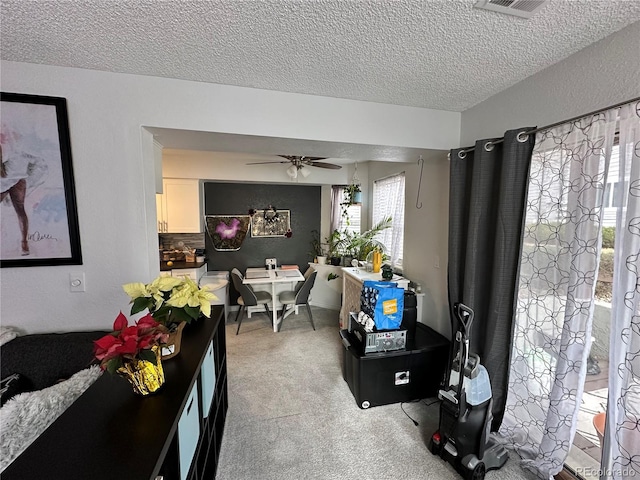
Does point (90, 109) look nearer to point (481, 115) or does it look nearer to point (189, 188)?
point (189, 188)

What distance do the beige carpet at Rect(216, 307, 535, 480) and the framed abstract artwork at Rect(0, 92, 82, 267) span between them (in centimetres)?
168

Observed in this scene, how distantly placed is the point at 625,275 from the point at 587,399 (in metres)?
0.78

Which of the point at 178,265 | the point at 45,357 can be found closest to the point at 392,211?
the point at 178,265

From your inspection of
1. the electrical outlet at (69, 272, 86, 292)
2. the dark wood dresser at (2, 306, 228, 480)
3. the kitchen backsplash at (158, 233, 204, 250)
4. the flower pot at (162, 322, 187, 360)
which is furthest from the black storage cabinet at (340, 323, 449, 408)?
the kitchen backsplash at (158, 233, 204, 250)

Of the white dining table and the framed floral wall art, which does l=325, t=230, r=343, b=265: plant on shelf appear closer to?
the white dining table

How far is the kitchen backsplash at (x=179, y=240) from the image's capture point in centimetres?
400

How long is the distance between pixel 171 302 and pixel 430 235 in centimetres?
228

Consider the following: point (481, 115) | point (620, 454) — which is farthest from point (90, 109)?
point (620, 454)

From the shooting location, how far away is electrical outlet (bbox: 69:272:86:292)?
5.35 feet

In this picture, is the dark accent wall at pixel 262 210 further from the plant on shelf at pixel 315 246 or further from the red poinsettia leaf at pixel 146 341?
the red poinsettia leaf at pixel 146 341

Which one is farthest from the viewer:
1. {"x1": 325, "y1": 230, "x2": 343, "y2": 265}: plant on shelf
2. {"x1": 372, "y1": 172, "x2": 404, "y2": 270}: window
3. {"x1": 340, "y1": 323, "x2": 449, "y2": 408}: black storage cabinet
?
{"x1": 325, "y1": 230, "x2": 343, "y2": 265}: plant on shelf

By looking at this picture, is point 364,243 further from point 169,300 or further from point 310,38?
point 169,300

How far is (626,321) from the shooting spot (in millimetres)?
1133

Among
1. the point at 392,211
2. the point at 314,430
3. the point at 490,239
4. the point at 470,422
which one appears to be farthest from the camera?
the point at 392,211
